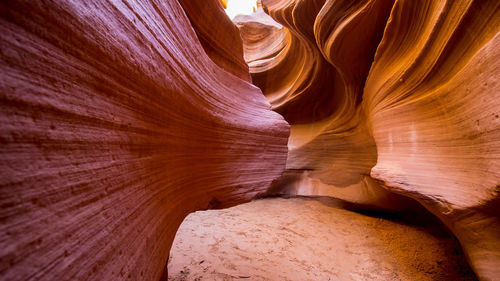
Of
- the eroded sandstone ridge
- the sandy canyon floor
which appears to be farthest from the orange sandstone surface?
the sandy canyon floor

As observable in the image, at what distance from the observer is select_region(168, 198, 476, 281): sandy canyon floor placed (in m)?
1.83

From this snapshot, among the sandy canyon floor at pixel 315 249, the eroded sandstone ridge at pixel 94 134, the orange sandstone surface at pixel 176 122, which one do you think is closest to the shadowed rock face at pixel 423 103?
the orange sandstone surface at pixel 176 122

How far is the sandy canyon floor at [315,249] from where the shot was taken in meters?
1.83

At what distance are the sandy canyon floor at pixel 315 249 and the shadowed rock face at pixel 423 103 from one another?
61cm

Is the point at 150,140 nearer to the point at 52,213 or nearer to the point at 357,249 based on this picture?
the point at 52,213

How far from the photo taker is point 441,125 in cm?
144

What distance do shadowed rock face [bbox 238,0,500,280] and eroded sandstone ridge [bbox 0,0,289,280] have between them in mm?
1610

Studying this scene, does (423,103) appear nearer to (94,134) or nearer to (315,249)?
(315,249)

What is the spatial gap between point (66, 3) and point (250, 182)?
1.57 metres

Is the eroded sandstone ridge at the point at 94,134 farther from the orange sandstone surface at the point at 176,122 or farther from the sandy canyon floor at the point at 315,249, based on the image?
the sandy canyon floor at the point at 315,249

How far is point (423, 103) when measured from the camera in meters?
1.60

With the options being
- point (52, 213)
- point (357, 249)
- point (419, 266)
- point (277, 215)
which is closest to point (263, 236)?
point (277, 215)

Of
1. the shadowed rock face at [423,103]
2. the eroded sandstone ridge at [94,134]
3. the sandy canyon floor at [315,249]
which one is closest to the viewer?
the eroded sandstone ridge at [94,134]

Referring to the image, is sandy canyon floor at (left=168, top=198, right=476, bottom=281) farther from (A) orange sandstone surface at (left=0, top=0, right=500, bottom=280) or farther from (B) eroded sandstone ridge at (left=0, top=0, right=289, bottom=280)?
(B) eroded sandstone ridge at (left=0, top=0, right=289, bottom=280)
